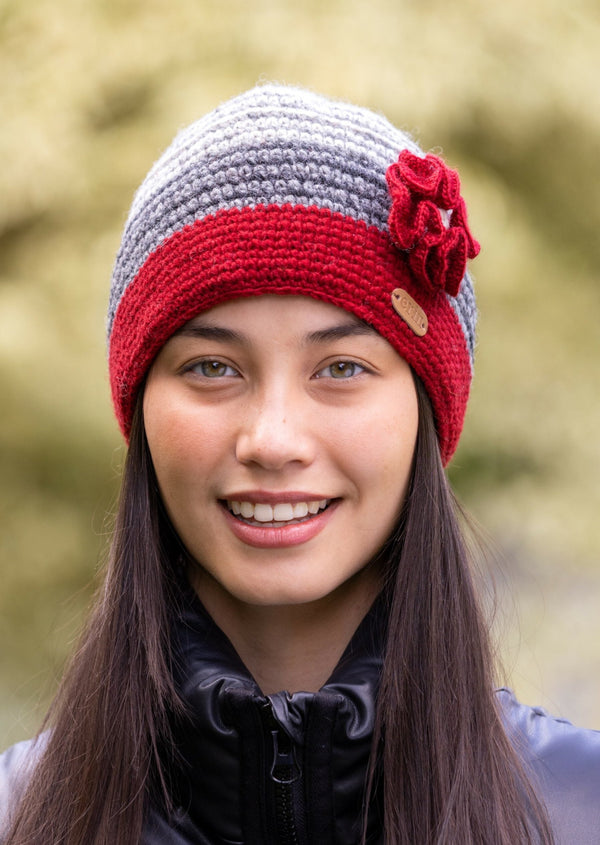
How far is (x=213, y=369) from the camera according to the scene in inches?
71.3

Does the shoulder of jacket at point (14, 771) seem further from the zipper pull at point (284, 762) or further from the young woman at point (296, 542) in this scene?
the zipper pull at point (284, 762)

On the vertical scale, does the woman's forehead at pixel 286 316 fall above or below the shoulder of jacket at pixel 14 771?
above

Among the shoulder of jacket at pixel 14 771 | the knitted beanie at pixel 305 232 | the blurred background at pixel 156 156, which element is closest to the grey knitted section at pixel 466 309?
the knitted beanie at pixel 305 232

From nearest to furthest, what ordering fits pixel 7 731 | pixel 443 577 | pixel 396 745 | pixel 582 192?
pixel 396 745 < pixel 443 577 < pixel 7 731 < pixel 582 192

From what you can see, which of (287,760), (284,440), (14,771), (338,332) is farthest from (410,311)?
(14,771)

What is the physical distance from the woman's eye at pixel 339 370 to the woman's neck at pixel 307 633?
36 cm

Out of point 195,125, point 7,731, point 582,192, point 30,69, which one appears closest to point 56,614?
point 7,731

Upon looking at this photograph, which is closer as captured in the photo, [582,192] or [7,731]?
[7,731]

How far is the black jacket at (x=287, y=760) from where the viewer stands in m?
1.69

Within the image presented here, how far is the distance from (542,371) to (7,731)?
6.23 feet

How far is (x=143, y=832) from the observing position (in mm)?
1802

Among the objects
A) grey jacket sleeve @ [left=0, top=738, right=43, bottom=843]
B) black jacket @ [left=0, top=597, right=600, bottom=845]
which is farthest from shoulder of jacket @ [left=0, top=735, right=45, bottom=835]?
black jacket @ [left=0, top=597, right=600, bottom=845]

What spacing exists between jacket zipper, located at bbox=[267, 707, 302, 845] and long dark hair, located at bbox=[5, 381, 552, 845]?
118mm

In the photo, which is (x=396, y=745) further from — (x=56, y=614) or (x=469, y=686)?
(x=56, y=614)
